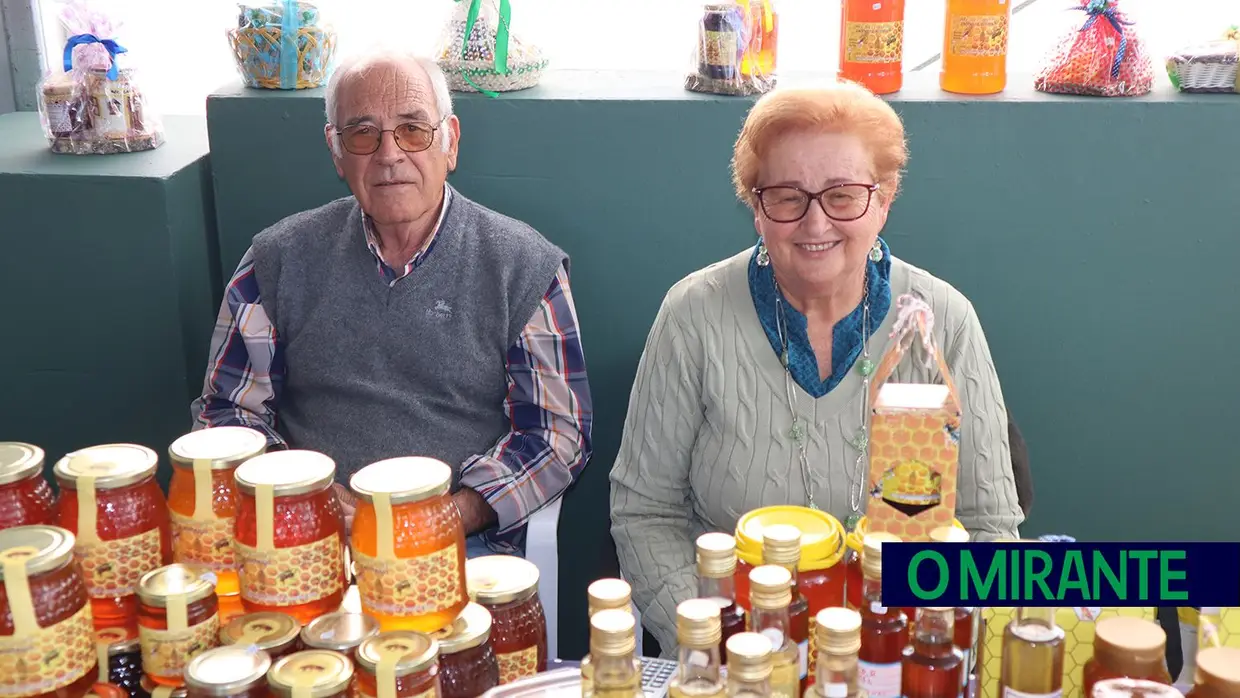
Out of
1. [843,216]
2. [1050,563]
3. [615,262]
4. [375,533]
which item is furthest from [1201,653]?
[615,262]

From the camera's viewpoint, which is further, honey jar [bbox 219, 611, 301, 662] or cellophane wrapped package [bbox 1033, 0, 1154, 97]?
cellophane wrapped package [bbox 1033, 0, 1154, 97]

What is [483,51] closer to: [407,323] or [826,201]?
[407,323]

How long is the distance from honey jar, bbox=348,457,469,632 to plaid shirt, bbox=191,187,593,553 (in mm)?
974

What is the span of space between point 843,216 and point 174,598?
3.61 ft

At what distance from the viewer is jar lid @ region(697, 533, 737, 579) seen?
3.76 ft

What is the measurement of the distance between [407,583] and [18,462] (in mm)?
466

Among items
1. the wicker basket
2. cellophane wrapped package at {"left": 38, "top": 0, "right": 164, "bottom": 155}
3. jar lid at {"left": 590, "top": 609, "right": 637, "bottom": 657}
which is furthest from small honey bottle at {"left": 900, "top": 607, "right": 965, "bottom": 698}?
cellophane wrapped package at {"left": 38, "top": 0, "right": 164, "bottom": 155}

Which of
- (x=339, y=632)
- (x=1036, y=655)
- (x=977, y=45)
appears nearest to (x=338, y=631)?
(x=339, y=632)

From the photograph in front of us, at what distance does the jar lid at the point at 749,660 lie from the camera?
1.01 metres

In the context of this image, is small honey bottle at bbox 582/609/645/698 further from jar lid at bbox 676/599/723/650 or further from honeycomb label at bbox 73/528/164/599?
honeycomb label at bbox 73/528/164/599

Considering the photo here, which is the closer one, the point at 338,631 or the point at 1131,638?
the point at 1131,638

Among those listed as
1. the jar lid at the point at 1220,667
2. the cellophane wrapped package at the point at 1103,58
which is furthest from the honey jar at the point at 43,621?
the cellophane wrapped package at the point at 1103,58

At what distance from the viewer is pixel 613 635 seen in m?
1.05

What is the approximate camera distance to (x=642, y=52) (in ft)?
9.95
